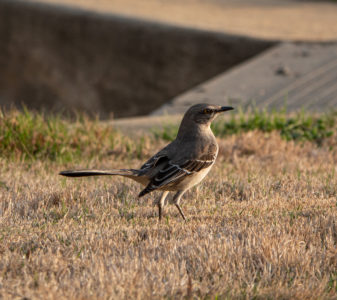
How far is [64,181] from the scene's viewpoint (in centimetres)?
639

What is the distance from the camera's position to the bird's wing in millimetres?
5051

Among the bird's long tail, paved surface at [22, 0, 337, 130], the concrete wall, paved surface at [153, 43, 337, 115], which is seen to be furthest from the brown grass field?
the concrete wall

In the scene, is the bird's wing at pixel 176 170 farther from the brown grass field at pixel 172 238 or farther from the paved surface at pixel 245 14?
the paved surface at pixel 245 14

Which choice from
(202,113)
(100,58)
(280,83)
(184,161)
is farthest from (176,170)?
(100,58)

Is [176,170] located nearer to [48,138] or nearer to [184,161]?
[184,161]

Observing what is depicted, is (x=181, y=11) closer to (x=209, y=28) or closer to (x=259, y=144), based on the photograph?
(x=209, y=28)

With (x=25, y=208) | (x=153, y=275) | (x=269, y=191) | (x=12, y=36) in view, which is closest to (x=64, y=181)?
(x=25, y=208)

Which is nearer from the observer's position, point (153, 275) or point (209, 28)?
point (153, 275)

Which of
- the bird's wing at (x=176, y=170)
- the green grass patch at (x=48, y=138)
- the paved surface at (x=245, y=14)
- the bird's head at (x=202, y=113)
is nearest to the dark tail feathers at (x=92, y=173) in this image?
the bird's wing at (x=176, y=170)

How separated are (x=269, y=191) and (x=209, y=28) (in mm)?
10334

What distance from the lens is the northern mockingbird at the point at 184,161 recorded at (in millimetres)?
5114

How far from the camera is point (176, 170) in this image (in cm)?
515

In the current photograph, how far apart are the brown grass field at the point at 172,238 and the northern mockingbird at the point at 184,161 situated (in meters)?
0.32

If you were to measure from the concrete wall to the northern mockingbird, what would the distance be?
9605 millimetres
